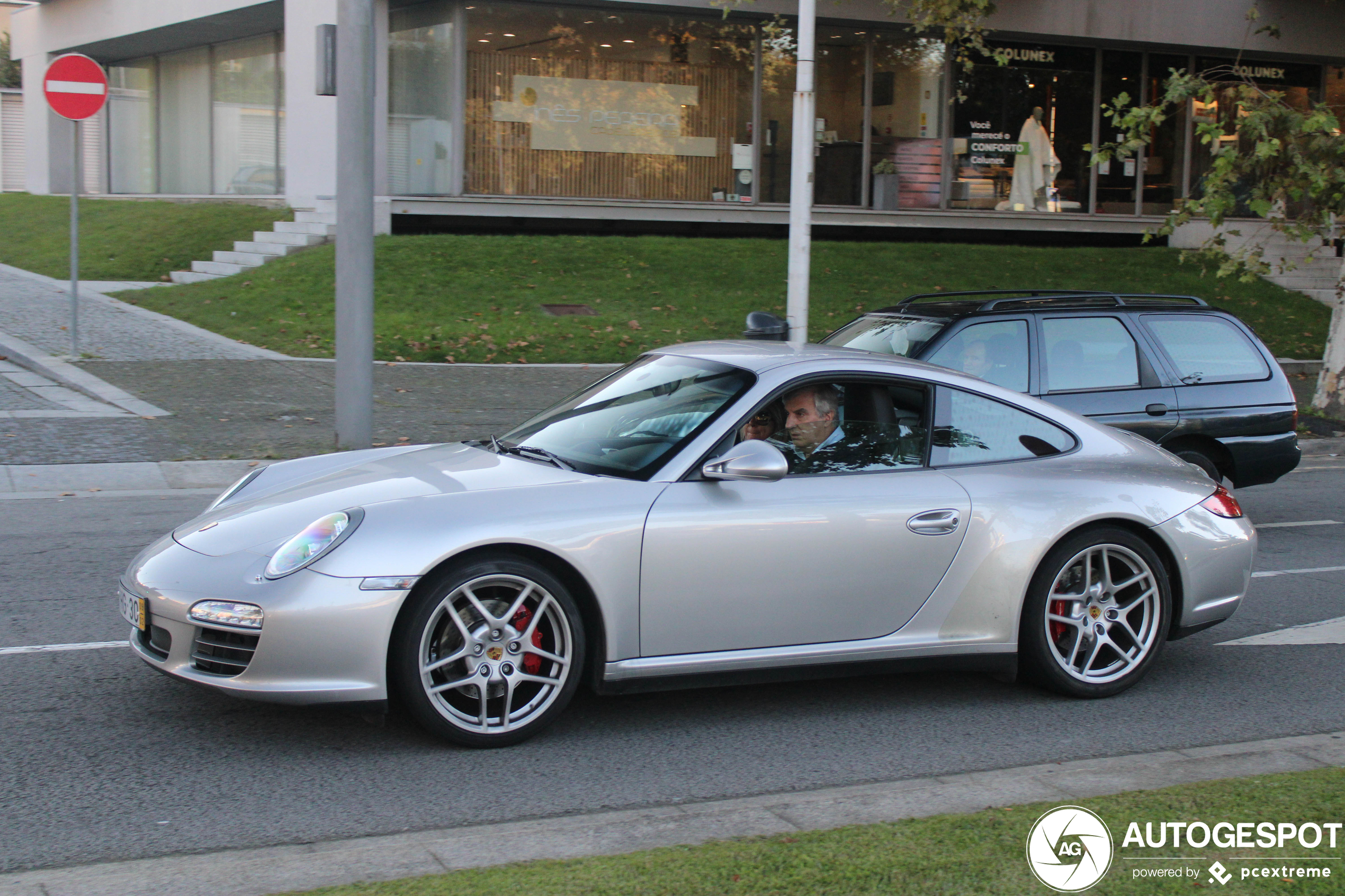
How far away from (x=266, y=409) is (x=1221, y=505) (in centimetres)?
899

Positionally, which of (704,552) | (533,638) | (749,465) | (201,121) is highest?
(201,121)

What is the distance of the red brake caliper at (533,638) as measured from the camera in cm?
448

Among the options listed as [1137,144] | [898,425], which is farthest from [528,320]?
[898,425]

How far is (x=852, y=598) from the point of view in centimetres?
490

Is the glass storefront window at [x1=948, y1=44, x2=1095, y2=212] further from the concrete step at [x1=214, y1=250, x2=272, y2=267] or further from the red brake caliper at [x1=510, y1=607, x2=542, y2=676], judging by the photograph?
the red brake caliper at [x1=510, y1=607, x2=542, y2=676]

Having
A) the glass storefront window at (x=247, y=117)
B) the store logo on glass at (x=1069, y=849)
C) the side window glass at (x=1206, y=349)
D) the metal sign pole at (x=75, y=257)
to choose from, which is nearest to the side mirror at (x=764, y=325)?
the side window glass at (x=1206, y=349)

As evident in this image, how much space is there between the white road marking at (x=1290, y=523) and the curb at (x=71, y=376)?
29.9 ft

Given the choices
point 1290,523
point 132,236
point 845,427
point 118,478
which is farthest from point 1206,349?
point 132,236

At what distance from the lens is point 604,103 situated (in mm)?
22953

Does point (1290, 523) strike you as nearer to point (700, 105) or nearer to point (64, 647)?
point (64, 647)

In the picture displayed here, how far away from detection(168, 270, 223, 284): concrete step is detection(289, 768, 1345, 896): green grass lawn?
1851 cm

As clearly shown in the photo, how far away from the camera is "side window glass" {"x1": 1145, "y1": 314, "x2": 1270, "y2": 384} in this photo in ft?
29.7

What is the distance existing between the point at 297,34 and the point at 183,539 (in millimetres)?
20248

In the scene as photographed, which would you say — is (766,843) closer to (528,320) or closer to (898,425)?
(898,425)
